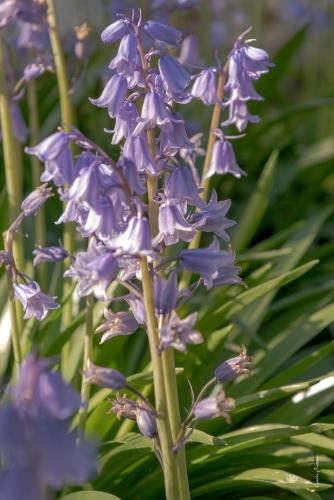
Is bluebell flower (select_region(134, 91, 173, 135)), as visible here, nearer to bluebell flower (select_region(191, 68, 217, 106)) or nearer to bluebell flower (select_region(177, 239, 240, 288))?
bluebell flower (select_region(177, 239, 240, 288))

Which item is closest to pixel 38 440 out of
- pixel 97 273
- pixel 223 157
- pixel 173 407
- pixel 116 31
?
pixel 97 273

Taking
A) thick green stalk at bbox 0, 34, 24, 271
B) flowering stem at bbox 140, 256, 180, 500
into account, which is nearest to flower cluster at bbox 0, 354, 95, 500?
flowering stem at bbox 140, 256, 180, 500

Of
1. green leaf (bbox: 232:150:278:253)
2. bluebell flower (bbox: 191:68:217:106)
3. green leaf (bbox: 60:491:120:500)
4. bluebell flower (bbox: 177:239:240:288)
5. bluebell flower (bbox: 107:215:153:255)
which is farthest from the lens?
green leaf (bbox: 232:150:278:253)

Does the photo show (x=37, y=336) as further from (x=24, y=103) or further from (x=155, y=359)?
(x=24, y=103)

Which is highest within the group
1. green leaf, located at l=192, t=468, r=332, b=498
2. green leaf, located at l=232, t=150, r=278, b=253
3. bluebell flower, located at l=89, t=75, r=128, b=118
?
bluebell flower, located at l=89, t=75, r=128, b=118

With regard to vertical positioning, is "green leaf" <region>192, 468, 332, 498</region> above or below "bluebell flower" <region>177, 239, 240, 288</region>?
below

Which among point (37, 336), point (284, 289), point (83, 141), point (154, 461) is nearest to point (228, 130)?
point (284, 289)

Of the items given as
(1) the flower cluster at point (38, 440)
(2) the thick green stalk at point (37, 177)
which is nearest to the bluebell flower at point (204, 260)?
(1) the flower cluster at point (38, 440)
